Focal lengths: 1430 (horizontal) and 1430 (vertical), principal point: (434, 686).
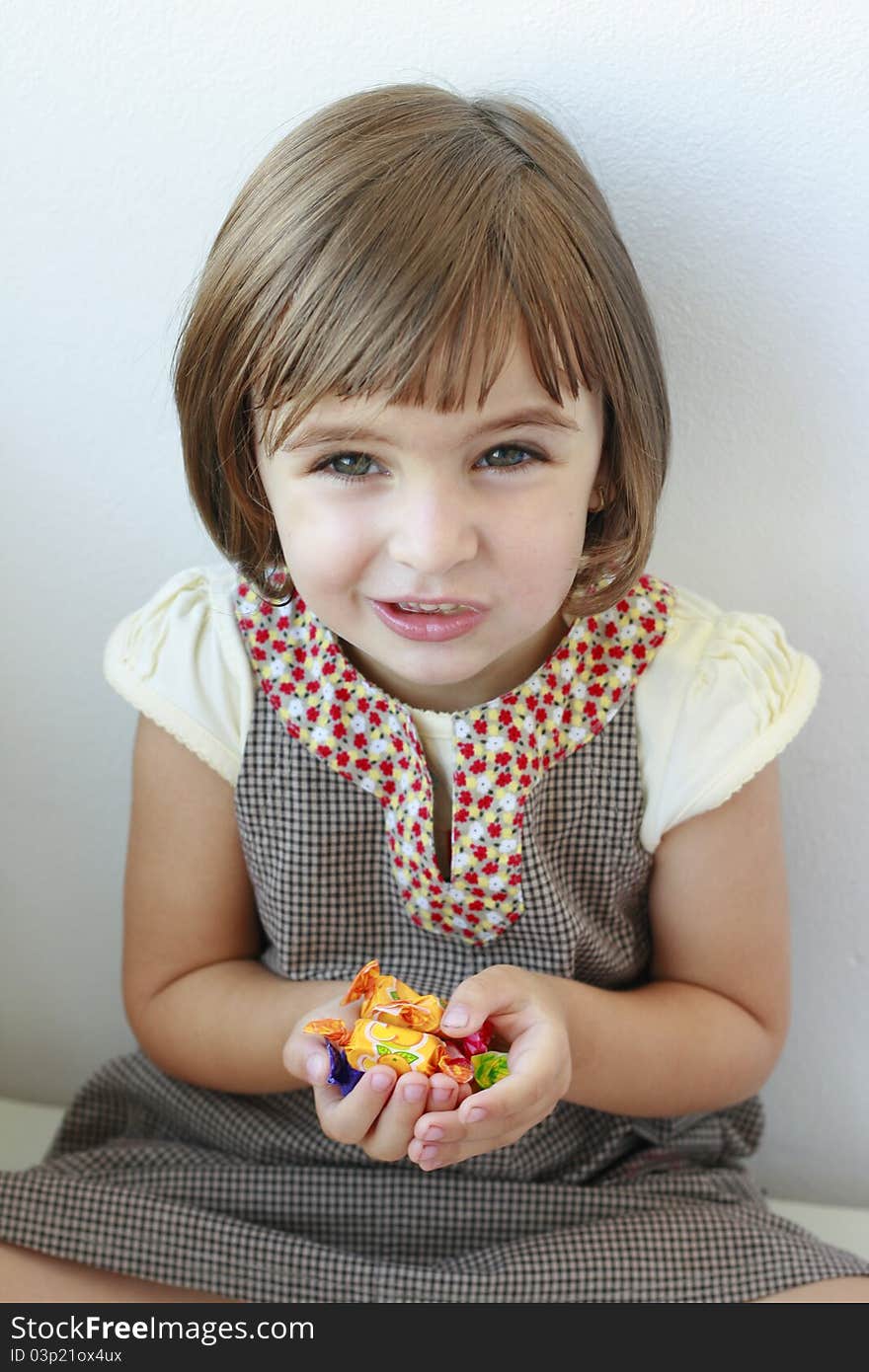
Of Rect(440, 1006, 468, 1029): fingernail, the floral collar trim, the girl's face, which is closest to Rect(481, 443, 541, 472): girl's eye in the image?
the girl's face

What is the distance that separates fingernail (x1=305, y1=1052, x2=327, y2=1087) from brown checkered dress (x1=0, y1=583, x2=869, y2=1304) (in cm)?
18

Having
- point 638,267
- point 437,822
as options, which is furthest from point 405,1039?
point 638,267

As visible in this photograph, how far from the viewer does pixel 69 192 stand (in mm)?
921

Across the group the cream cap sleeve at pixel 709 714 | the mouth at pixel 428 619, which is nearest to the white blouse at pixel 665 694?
the cream cap sleeve at pixel 709 714

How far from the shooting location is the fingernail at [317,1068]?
0.73 metres

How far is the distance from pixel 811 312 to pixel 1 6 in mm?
536

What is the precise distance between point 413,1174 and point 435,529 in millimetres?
454

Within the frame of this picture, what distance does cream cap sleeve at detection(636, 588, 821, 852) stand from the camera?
0.89 m

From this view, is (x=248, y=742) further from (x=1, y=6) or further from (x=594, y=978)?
(x=1, y=6)

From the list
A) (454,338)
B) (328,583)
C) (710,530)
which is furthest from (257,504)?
(710,530)

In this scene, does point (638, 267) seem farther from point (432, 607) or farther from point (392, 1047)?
point (392, 1047)

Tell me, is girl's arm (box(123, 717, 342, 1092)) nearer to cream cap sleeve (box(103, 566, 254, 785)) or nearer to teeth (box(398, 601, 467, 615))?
cream cap sleeve (box(103, 566, 254, 785))

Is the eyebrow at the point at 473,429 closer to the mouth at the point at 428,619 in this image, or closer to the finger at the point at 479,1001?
the mouth at the point at 428,619

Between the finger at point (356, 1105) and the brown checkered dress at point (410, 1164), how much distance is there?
0.54 feet
